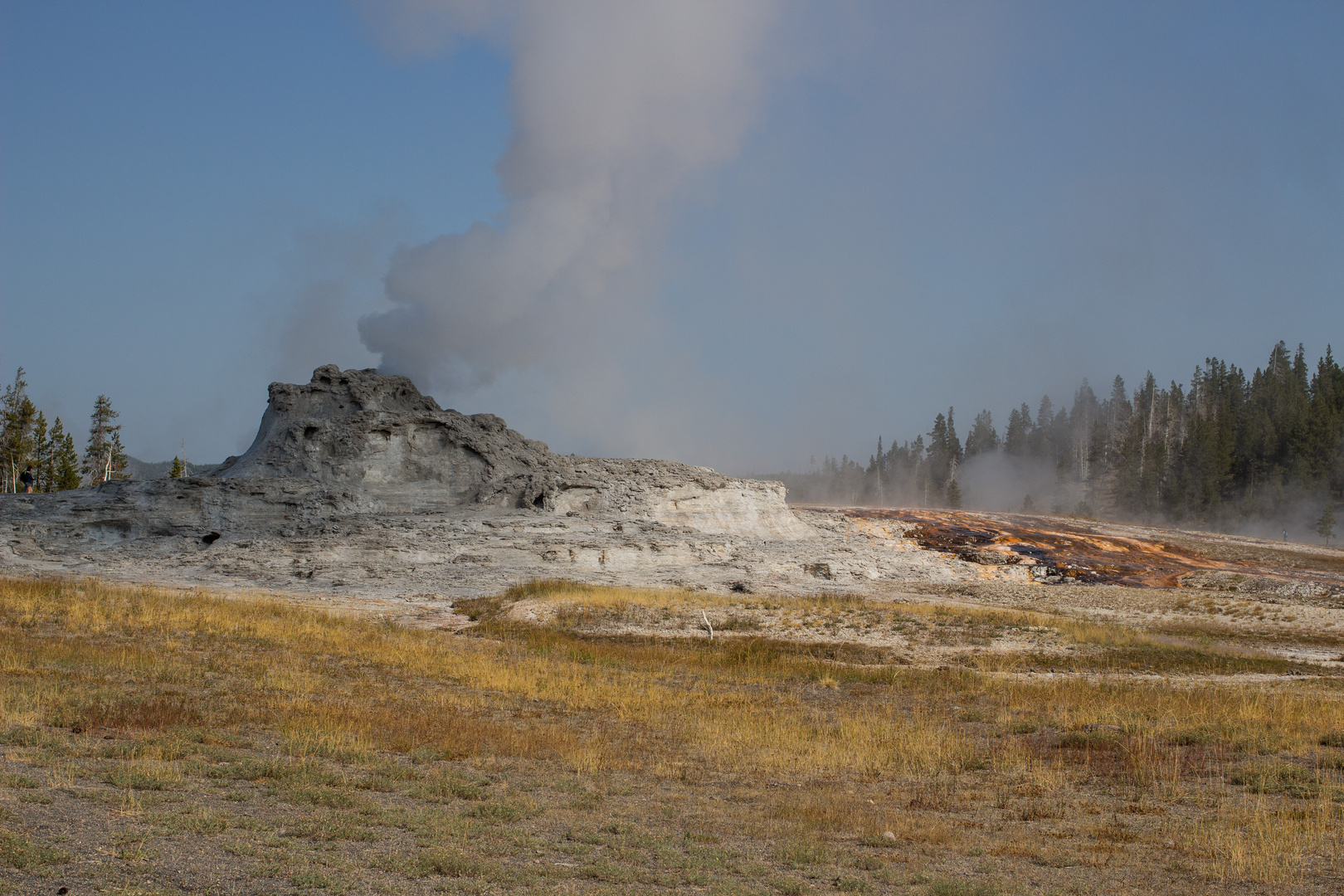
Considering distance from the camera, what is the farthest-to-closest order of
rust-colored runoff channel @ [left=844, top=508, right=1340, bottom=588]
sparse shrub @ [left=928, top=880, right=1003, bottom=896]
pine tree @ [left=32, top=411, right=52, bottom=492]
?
pine tree @ [left=32, top=411, right=52, bottom=492]
rust-colored runoff channel @ [left=844, top=508, right=1340, bottom=588]
sparse shrub @ [left=928, top=880, right=1003, bottom=896]

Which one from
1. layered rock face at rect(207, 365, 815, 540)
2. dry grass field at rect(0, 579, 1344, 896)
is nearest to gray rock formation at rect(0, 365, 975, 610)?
layered rock face at rect(207, 365, 815, 540)

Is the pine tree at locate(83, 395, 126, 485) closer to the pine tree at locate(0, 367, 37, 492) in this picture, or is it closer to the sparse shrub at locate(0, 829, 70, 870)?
the pine tree at locate(0, 367, 37, 492)

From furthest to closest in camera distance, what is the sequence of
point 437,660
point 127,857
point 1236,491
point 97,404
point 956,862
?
point 1236,491
point 97,404
point 437,660
point 956,862
point 127,857

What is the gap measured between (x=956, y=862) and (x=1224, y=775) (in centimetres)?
588

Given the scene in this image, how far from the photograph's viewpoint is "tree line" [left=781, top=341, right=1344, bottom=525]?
4045 inches

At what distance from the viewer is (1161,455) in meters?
116

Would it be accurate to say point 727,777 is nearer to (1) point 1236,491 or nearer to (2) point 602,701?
(2) point 602,701

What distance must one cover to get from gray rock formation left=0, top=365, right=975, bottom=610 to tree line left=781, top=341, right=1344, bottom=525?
2923 inches

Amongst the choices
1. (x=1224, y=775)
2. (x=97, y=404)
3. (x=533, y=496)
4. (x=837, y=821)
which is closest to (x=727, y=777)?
(x=837, y=821)

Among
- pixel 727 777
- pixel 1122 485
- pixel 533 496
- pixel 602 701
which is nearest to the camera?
pixel 727 777

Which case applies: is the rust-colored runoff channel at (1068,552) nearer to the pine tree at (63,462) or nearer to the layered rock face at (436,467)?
the layered rock face at (436,467)

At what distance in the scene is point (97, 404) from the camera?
90.6 meters

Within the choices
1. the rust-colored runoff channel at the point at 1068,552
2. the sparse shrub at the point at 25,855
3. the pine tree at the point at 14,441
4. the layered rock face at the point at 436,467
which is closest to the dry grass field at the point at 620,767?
the sparse shrub at the point at 25,855

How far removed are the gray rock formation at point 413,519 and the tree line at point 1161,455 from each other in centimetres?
7424
